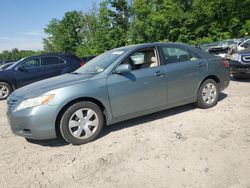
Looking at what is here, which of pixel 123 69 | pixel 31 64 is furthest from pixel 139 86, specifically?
pixel 31 64

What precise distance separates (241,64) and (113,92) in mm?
5608

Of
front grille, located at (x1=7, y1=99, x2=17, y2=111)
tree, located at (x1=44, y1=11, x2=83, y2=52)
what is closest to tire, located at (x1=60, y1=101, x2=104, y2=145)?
front grille, located at (x1=7, y1=99, x2=17, y2=111)

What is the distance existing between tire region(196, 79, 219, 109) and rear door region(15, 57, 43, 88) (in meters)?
6.63

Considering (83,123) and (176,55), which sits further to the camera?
(176,55)

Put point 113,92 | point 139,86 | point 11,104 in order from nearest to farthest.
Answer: point 11,104
point 113,92
point 139,86

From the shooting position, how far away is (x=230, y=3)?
30.8 meters

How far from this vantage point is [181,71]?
207 inches

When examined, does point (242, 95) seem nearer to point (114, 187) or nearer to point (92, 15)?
point (114, 187)

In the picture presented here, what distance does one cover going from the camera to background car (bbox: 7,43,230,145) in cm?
414

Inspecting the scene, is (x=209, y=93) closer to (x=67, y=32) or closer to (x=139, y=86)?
(x=139, y=86)

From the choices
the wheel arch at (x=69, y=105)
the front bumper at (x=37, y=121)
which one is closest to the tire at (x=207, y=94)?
the wheel arch at (x=69, y=105)

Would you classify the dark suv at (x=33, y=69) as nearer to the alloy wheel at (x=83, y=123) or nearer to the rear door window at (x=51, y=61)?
the rear door window at (x=51, y=61)

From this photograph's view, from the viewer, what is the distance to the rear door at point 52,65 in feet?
33.6

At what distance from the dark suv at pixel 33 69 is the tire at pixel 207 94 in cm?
620
